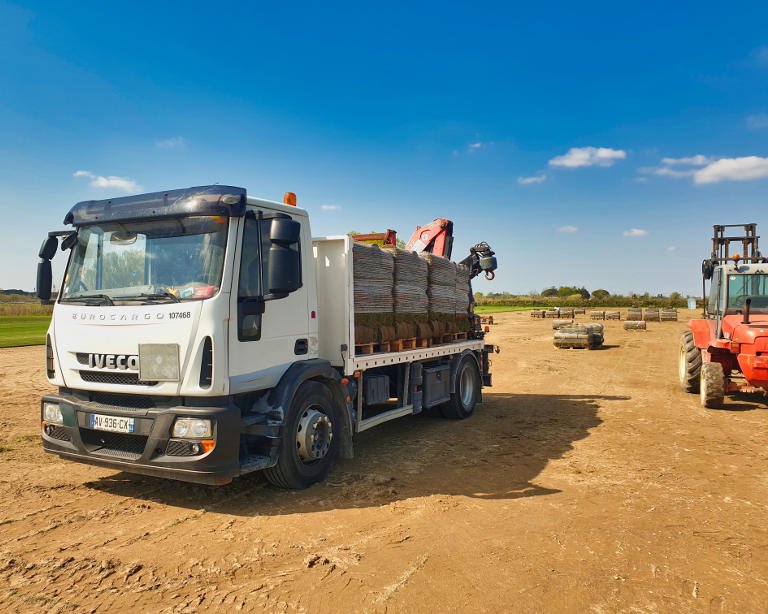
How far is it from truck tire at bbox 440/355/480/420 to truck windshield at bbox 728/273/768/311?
5.55m

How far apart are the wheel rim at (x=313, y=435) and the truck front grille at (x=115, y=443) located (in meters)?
1.46

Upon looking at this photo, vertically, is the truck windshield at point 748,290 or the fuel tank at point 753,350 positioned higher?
the truck windshield at point 748,290

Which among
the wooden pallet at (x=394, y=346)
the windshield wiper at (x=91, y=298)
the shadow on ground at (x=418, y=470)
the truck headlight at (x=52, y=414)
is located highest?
the windshield wiper at (x=91, y=298)

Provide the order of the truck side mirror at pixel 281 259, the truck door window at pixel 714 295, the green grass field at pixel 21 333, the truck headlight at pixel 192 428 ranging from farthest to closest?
1. the green grass field at pixel 21 333
2. the truck door window at pixel 714 295
3. the truck side mirror at pixel 281 259
4. the truck headlight at pixel 192 428

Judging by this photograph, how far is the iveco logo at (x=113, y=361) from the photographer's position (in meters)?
4.95

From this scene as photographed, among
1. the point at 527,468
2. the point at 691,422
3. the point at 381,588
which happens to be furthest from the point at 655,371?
the point at 381,588

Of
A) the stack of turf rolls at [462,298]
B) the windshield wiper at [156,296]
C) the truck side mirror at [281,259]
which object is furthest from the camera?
the stack of turf rolls at [462,298]

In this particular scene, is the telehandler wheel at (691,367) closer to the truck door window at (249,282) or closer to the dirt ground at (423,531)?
the dirt ground at (423,531)

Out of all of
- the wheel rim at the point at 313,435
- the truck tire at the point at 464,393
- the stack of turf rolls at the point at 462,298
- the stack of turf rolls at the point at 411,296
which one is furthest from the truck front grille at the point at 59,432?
the stack of turf rolls at the point at 462,298

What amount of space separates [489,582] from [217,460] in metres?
2.42

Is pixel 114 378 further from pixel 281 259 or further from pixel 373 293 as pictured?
pixel 373 293

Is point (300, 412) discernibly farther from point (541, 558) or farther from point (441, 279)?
point (441, 279)

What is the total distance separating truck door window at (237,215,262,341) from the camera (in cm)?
502

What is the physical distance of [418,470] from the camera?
654 centimetres
